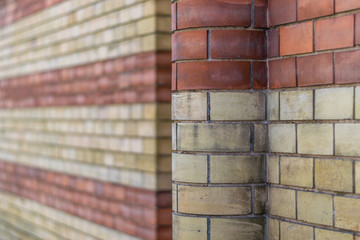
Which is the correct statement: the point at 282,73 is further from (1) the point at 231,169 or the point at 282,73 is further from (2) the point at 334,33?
(1) the point at 231,169

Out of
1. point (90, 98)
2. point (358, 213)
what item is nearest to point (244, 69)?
point (358, 213)

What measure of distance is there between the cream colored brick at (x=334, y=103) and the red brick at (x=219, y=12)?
0.46 metres

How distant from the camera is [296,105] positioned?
6.51 ft

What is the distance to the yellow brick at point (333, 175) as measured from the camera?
1812 millimetres

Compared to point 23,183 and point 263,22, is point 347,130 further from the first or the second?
point 23,183

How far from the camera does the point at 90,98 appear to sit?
336 cm

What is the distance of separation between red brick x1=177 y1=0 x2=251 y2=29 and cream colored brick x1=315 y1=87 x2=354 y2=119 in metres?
0.46

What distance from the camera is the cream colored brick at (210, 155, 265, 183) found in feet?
6.79

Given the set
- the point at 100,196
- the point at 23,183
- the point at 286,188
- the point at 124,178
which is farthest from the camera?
the point at 23,183

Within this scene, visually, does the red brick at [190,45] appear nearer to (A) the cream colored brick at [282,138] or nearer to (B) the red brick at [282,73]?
(B) the red brick at [282,73]

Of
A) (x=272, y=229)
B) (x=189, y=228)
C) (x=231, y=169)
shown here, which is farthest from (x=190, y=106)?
(x=272, y=229)

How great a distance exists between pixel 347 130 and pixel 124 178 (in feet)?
5.20

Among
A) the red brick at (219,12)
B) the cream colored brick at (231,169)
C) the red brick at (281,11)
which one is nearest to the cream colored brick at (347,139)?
the cream colored brick at (231,169)

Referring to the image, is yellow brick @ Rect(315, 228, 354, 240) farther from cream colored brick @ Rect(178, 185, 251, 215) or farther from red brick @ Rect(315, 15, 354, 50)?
red brick @ Rect(315, 15, 354, 50)
